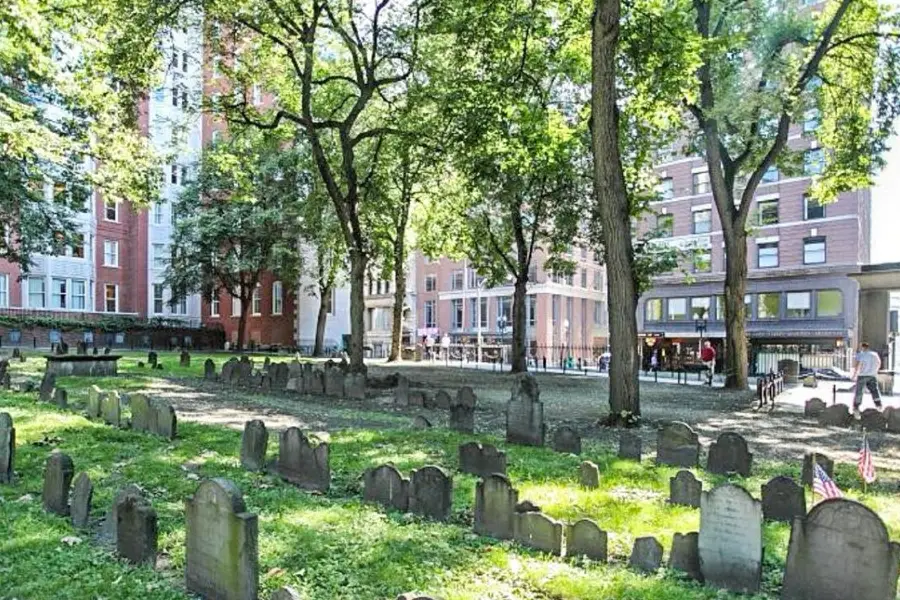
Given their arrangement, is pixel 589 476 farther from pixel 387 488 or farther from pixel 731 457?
pixel 387 488

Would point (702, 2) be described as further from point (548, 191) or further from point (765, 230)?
point (765, 230)

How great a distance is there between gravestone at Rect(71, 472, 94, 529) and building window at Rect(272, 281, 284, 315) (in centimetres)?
4614

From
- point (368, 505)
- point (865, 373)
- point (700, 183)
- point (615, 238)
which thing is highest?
point (700, 183)

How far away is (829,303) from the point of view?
4016 cm

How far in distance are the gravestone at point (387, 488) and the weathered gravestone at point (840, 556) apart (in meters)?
3.21

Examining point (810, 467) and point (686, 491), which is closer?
point (686, 491)

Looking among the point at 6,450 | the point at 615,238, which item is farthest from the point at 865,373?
the point at 6,450

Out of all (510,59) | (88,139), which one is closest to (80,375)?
(88,139)

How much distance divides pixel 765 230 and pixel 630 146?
2438cm

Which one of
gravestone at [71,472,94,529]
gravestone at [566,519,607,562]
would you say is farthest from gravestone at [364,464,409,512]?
gravestone at [71,472,94,529]

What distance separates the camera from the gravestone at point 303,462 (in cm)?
709

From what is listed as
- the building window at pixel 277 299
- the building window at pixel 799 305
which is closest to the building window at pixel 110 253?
the building window at pixel 277 299

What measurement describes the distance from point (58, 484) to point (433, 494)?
3.39 metres

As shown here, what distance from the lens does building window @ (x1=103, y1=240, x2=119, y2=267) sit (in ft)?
145
